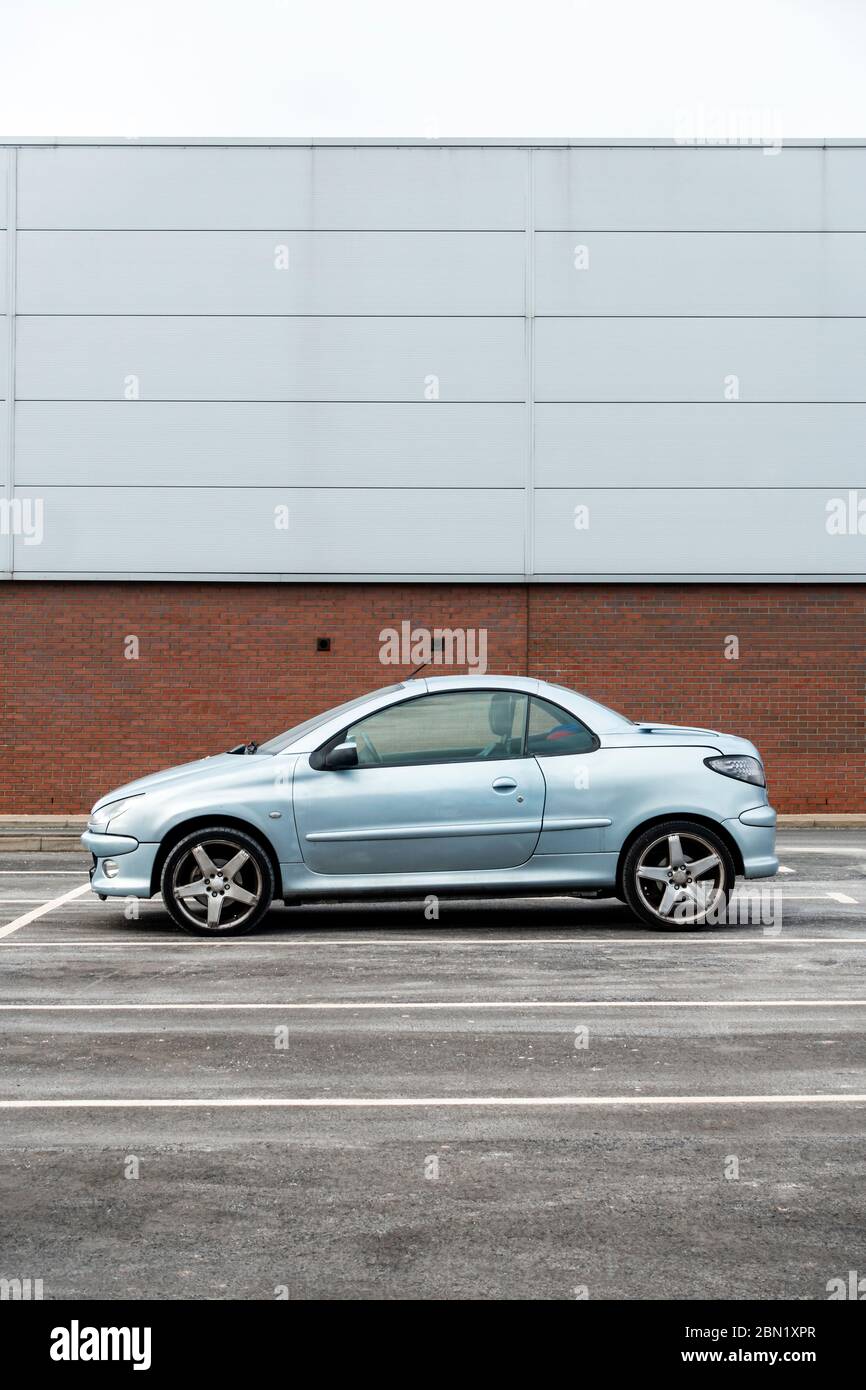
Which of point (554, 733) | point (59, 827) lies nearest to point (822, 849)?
point (554, 733)

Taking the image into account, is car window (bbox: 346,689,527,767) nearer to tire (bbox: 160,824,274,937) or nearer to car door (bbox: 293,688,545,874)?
car door (bbox: 293,688,545,874)

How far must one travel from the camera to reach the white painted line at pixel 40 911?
1020 centimetres

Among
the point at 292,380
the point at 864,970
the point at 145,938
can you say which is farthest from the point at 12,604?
the point at 864,970

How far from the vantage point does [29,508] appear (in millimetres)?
20078

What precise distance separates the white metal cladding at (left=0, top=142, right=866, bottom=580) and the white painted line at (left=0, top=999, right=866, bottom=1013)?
12667mm

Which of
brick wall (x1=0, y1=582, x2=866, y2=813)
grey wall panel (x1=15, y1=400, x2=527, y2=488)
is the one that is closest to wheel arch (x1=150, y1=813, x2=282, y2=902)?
brick wall (x1=0, y1=582, x2=866, y2=813)

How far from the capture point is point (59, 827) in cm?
1839

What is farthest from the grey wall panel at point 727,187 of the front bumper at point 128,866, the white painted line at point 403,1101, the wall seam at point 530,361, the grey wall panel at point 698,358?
the white painted line at point 403,1101

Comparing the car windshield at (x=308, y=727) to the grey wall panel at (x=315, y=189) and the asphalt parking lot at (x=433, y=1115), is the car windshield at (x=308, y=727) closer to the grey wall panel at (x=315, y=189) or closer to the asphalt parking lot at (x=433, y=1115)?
the asphalt parking lot at (x=433, y=1115)

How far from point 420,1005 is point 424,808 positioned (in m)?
2.26

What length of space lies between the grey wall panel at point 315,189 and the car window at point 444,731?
11.9 m

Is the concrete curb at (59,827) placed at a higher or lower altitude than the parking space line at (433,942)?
higher
